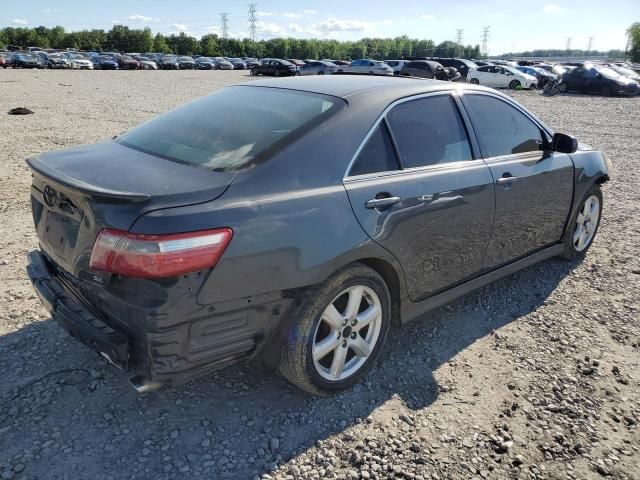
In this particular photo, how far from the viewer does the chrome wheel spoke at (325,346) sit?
9.11ft

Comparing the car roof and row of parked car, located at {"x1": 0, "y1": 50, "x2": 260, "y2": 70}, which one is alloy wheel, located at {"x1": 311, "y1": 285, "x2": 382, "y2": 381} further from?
row of parked car, located at {"x1": 0, "y1": 50, "x2": 260, "y2": 70}

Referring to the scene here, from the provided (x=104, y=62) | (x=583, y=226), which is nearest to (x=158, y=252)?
(x=583, y=226)

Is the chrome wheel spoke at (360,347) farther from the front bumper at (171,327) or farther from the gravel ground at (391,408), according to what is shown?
the front bumper at (171,327)

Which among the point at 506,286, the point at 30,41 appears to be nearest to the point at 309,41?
the point at 30,41

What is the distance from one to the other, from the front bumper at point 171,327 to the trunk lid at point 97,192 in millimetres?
174

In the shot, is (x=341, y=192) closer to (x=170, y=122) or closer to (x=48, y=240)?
(x=170, y=122)

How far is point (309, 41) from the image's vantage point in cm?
10488

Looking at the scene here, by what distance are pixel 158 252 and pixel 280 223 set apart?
0.58 meters

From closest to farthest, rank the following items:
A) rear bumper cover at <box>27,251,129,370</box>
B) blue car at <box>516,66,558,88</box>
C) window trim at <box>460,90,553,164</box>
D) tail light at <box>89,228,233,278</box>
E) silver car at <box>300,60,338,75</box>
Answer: tail light at <box>89,228,233,278</box>, rear bumper cover at <box>27,251,129,370</box>, window trim at <box>460,90,553,164</box>, blue car at <box>516,66,558,88</box>, silver car at <box>300,60,338,75</box>

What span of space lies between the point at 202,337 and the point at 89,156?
131 cm

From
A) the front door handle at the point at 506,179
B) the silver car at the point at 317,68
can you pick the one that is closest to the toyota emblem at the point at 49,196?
the front door handle at the point at 506,179

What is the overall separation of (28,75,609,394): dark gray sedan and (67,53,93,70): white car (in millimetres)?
52577

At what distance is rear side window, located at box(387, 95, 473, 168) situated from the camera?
316cm

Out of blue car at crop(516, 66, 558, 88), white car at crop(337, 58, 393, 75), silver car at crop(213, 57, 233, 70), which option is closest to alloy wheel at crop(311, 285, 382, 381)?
white car at crop(337, 58, 393, 75)
